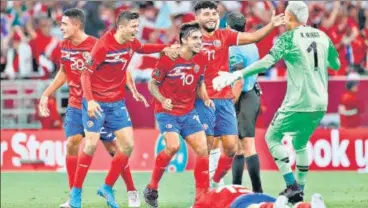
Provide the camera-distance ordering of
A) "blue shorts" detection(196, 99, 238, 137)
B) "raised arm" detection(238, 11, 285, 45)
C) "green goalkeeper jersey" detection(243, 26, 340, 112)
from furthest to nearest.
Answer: "blue shorts" detection(196, 99, 238, 137) → "green goalkeeper jersey" detection(243, 26, 340, 112) → "raised arm" detection(238, 11, 285, 45)

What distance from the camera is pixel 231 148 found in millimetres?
14648

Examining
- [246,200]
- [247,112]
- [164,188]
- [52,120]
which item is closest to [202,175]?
[247,112]

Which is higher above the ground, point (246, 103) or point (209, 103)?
point (209, 103)

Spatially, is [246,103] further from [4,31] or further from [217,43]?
[4,31]

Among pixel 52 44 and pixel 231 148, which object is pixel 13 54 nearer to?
pixel 52 44

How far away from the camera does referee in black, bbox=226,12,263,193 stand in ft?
49.5

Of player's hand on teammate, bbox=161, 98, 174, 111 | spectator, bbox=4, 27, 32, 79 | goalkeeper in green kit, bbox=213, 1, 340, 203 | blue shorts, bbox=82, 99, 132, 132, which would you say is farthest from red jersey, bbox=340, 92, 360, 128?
player's hand on teammate, bbox=161, 98, 174, 111

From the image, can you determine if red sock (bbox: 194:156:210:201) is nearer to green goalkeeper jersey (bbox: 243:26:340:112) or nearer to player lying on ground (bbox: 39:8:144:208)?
green goalkeeper jersey (bbox: 243:26:340:112)

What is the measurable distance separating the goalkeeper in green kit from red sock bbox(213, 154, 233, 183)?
1217mm

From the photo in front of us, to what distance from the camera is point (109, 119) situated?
14.1 m

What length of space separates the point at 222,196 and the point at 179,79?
2.87 metres

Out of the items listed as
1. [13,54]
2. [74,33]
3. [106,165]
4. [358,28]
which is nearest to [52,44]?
[13,54]

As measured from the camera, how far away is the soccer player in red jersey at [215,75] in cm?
1413

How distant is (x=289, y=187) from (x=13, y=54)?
1107 centimetres
